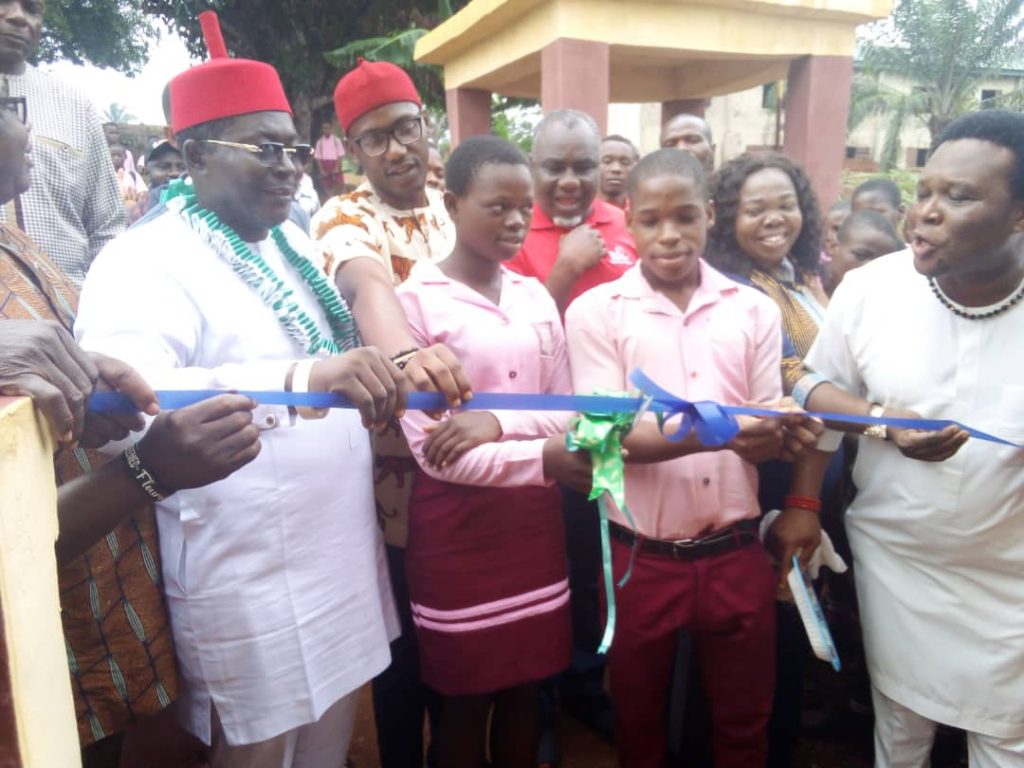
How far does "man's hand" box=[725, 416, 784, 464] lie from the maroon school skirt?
62cm

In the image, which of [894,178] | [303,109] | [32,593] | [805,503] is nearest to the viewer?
[32,593]

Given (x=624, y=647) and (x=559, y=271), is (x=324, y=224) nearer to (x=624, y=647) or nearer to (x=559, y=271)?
(x=559, y=271)

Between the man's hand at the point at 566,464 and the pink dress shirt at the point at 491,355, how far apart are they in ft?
0.08

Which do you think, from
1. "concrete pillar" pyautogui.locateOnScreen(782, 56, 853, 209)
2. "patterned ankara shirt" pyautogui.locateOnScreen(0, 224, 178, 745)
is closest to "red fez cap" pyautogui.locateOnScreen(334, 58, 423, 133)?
"patterned ankara shirt" pyautogui.locateOnScreen(0, 224, 178, 745)

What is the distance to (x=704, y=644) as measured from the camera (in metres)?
2.24

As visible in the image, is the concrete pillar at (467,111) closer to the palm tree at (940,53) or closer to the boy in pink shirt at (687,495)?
the boy in pink shirt at (687,495)

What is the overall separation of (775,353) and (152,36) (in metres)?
23.5

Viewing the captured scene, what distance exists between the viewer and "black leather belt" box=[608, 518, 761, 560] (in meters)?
2.10

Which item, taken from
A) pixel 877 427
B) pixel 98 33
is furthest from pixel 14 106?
pixel 98 33

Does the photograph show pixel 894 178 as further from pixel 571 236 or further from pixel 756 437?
pixel 756 437

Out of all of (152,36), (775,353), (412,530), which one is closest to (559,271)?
(775,353)

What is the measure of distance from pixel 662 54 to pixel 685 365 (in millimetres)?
6354

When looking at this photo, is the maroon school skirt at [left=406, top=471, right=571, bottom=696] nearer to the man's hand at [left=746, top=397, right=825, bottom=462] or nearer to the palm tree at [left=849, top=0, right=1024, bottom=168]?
the man's hand at [left=746, top=397, right=825, bottom=462]

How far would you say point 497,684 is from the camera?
216 centimetres
